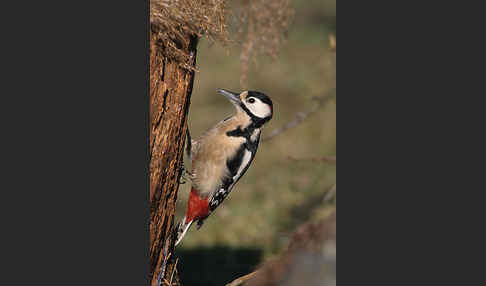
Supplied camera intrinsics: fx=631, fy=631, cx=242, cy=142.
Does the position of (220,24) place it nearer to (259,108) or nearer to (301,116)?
(259,108)

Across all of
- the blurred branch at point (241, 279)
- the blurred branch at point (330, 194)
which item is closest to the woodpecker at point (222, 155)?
the blurred branch at point (241, 279)

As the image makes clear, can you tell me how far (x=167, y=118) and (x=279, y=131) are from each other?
1.33 m

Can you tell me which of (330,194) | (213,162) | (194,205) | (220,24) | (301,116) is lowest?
(194,205)

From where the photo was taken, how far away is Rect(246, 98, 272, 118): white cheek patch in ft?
15.0

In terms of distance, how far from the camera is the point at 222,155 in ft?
15.1

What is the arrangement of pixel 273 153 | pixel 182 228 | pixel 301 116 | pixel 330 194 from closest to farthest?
pixel 182 228
pixel 330 194
pixel 301 116
pixel 273 153

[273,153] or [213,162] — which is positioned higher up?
[273,153]

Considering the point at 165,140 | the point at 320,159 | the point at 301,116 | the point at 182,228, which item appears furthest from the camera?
the point at 301,116

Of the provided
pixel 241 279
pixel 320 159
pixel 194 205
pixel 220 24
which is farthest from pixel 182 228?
pixel 220 24

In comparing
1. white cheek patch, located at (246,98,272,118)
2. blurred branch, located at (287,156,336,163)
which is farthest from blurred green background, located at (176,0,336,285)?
white cheek patch, located at (246,98,272,118)

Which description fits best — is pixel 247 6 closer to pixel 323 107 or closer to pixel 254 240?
pixel 323 107

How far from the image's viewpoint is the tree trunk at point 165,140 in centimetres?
414

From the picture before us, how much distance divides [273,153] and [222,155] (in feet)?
4.41

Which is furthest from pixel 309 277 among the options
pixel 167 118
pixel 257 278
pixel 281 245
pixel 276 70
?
pixel 276 70
